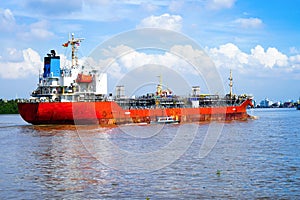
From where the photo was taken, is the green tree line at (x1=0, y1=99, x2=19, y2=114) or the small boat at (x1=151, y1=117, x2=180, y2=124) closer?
the small boat at (x1=151, y1=117, x2=180, y2=124)

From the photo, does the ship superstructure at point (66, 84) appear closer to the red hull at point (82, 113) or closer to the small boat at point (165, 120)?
→ the red hull at point (82, 113)

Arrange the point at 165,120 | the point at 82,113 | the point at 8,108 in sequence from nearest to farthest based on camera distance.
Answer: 1. the point at 82,113
2. the point at 165,120
3. the point at 8,108

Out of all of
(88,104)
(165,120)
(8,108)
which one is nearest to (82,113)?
(88,104)

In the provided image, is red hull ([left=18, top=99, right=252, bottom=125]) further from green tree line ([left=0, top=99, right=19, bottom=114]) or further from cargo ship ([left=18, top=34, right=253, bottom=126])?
green tree line ([left=0, top=99, right=19, bottom=114])

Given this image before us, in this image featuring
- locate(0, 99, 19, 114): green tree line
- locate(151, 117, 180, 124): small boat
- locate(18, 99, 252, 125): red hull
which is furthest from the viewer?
locate(0, 99, 19, 114): green tree line

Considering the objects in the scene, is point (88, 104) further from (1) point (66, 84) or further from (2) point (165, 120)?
(2) point (165, 120)

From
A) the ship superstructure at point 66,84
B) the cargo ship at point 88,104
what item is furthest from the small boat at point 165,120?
the ship superstructure at point 66,84

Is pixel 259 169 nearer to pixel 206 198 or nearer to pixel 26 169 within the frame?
pixel 206 198

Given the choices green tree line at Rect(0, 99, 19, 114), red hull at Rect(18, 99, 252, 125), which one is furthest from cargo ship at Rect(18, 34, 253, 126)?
green tree line at Rect(0, 99, 19, 114)

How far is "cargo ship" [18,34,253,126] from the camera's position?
1658 inches

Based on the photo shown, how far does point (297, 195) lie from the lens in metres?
13.3

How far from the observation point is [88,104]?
140ft

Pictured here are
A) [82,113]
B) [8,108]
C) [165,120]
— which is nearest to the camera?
[82,113]

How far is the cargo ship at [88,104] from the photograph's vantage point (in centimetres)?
4212
